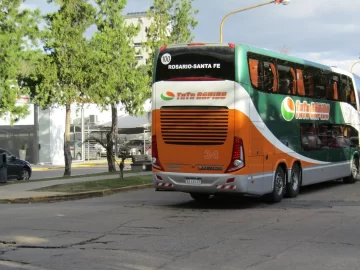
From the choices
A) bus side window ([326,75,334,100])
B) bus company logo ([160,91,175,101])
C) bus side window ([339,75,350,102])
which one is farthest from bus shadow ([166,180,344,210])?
bus side window ([339,75,350,102])

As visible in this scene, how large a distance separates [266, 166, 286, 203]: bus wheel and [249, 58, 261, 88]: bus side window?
2.58 m

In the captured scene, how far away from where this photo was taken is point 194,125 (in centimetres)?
1289

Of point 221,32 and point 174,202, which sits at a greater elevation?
point 221,32

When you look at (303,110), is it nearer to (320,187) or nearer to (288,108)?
(288,108)

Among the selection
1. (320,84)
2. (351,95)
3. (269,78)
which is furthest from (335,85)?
(269,78)

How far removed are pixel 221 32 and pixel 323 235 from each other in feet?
57.7

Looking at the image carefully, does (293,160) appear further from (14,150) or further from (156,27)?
(14,150)

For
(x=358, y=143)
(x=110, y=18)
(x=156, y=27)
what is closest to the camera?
(x=358, y=143)

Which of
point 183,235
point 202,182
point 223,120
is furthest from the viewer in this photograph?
point 202,182

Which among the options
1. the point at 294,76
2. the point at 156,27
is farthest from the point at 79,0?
the point at 294,76

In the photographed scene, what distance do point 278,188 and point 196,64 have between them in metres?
4.03

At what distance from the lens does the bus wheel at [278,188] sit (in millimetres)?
14008

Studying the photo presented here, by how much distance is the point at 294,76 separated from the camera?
15.2 m

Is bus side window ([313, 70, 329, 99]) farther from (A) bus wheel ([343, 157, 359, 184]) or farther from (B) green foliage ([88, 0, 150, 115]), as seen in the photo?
(B) green foliage ([88, 0, 150, 115])
